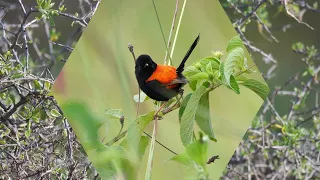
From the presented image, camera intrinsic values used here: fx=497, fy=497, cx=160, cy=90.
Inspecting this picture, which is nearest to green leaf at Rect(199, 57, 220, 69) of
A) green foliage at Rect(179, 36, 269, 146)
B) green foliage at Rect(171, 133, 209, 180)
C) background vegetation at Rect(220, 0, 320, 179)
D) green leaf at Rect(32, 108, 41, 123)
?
green foliage at Rect(179, 36, 269, 146)

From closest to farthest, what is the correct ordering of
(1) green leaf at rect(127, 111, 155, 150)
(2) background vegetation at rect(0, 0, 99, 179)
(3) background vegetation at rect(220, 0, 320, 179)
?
1. (1) green leaf at rect(127, 111, 155, 150)
2. (2) background vegetation at rect(0, 0, 99, 179)
3. (3) background vegetation at rect(220, 0, 320, 179)

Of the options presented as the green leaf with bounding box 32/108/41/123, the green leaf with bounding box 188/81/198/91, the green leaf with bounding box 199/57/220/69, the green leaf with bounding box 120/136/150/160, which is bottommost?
the green leaf with bounding box 120/136/150/160

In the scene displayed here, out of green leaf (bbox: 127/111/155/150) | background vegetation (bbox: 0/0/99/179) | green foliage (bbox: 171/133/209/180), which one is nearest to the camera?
green foliage (bbox: 171/133/209/180)

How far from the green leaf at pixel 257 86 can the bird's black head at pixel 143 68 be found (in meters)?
0.09

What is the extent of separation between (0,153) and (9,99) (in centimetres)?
9

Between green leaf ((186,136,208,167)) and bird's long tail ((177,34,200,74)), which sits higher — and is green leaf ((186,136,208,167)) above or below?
below

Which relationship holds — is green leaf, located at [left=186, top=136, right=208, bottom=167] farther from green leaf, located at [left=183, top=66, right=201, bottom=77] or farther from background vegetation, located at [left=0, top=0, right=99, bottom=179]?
background vegetation, located at [left=0, top=0, right=99, bottom=179]

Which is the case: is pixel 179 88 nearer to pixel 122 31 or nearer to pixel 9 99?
pixel 122 31

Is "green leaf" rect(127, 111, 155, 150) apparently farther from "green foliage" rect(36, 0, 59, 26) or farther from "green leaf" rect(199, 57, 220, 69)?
"green foliage" rect(36, 0, 59, 26)

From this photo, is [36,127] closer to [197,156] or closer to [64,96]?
[64,96]

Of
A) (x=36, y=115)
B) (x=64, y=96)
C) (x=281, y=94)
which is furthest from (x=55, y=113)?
(x=281, y=94)

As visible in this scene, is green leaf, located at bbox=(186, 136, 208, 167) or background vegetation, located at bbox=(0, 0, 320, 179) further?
background vegetation, located at bbox=(0, 0, 320, 179)

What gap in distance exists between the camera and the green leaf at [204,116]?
469mm

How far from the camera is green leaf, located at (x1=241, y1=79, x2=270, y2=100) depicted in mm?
481
